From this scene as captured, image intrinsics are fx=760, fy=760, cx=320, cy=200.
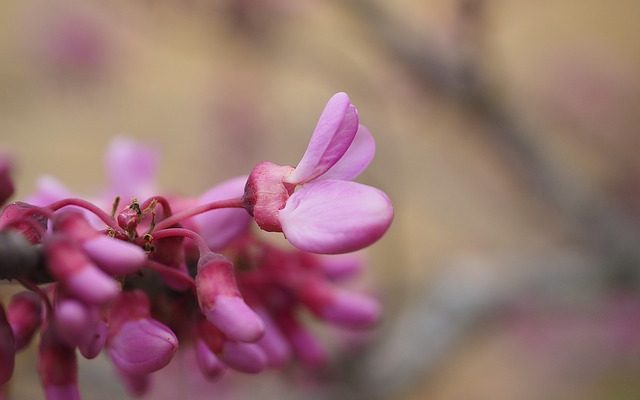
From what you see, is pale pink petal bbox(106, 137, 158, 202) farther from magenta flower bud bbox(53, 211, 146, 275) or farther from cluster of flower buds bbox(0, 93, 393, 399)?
magenta flower bud bbox(53, 211, 146, 275)

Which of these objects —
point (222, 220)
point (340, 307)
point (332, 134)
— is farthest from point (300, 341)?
point (332, 134)

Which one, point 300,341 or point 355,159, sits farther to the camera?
point 300,341

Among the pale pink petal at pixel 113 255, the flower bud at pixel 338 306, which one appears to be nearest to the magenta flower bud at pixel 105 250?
the pale pink petal at pixel 113 255

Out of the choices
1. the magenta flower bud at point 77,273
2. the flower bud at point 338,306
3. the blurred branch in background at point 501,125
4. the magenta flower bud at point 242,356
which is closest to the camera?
the magenta flower bud at point 77,273

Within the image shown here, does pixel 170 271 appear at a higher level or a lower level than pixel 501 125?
lower

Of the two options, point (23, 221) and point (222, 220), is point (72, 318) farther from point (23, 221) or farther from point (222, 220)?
point (222, 220)

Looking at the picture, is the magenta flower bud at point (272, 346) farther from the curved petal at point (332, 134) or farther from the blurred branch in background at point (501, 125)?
the blurred branch in background at point (501, 125)
